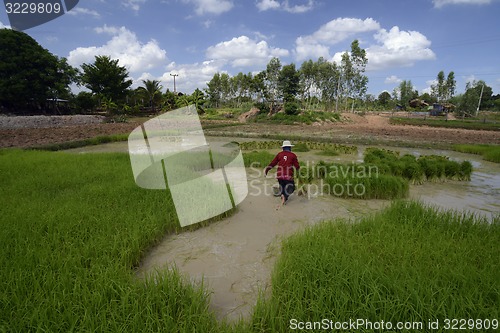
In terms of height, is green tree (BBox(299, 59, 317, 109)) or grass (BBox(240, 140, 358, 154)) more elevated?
green tree (BBox(299, 59, 317, 109))

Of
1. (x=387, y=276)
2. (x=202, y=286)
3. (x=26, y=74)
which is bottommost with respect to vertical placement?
(x=202, y=286)

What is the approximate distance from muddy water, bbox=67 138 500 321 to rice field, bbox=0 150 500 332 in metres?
0.25

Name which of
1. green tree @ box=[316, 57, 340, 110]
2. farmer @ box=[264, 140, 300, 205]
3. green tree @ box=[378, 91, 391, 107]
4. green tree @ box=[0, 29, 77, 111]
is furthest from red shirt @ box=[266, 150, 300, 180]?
green tree @ box=[378, 91, 391, 107]

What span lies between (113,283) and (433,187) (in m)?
7.92

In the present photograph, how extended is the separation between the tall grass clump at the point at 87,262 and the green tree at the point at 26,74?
2359 centimetres

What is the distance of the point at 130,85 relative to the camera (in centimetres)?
3516

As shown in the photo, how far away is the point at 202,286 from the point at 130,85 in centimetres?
3850

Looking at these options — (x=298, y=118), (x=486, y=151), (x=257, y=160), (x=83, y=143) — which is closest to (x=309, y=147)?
(x=257, y=160)

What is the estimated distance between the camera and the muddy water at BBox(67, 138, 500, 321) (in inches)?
112

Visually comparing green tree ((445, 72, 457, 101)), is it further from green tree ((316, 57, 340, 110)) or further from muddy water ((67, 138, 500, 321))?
muddy water ((67, 138, 500, 321))

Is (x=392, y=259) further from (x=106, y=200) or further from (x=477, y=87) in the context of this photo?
(x=477, y=87)

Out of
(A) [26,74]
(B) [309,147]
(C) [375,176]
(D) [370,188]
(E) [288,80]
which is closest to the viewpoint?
(D) [370,188]

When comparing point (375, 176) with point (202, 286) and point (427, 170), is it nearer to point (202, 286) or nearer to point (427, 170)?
point (427, 170)

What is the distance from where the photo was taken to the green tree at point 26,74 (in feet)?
72.9
